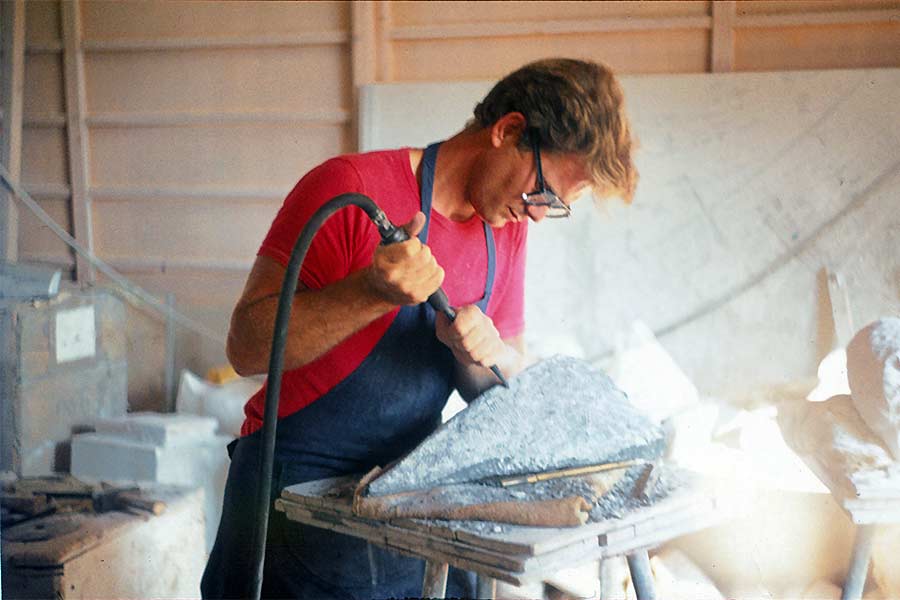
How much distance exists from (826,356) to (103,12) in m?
1.79

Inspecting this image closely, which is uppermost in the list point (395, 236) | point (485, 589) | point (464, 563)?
point (395, 236)

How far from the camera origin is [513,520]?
1.27 m

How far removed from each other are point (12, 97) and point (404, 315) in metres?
1.16

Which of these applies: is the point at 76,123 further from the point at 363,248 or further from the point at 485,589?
the point at 485,589

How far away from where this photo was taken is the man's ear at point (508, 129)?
5.14ft

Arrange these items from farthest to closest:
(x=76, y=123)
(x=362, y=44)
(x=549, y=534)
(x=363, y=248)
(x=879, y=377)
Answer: (x=362, y=44) < (x=76, y=123) < (x=879, y=377) < (x=363, y=248) < (x=549, y=534)

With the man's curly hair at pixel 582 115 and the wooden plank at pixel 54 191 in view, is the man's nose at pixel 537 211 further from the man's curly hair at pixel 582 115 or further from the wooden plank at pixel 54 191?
the wooden plank at pixel 54 191

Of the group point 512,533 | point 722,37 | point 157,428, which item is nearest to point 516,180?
point 512,533

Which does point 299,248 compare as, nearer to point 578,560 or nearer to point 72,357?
point 578,560

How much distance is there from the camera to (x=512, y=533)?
1.23 m

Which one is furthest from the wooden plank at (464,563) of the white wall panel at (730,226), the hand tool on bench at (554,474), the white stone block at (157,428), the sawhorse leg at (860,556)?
the white stone block at (157,428)

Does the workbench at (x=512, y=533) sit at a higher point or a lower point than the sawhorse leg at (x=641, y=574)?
higher

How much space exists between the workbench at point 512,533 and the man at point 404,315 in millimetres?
146

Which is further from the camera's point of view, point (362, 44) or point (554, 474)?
point (362, 44)
